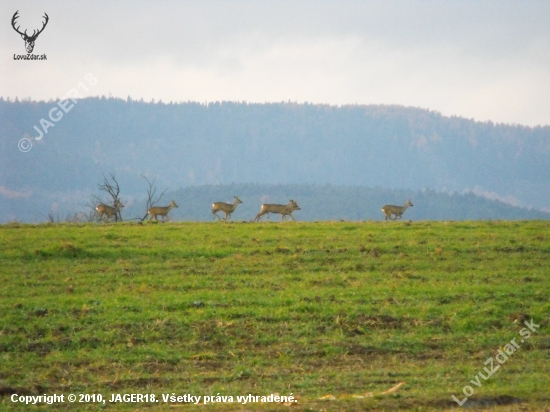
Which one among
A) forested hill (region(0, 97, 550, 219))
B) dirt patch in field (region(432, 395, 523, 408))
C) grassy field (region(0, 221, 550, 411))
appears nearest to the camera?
dirt patch in field (region(432, 395, 523, 408))

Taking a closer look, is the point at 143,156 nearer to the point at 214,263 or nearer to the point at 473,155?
the point at 473,155

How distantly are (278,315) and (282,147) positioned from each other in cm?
15104

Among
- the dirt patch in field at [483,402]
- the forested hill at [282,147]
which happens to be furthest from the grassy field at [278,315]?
the forested hill at [282,147]

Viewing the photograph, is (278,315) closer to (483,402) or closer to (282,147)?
(483,402)

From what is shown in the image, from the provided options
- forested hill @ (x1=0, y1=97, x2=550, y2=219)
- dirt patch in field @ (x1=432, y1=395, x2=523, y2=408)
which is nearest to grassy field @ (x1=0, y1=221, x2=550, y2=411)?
dirt patch in field @ (x1=432, y1=395, x2=523, y2=408)

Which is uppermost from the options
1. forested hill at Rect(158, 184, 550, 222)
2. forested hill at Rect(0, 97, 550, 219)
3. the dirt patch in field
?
forested hill at Rect(0, 97, 550, 219)

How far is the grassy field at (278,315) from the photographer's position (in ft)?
37.8

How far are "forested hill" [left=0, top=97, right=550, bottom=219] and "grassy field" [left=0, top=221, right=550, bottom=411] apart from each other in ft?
351

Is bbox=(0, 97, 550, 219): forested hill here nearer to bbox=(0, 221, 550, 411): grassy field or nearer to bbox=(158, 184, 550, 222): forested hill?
bbox=(158, 184, 550, 222): forested hill

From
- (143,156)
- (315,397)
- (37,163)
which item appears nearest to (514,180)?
(143,156)

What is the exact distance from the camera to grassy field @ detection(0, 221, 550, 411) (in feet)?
37.8

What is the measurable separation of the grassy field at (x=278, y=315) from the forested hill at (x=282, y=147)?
107 meters

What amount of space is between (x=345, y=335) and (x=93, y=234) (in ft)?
34.8

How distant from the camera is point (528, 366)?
12.6 meters
